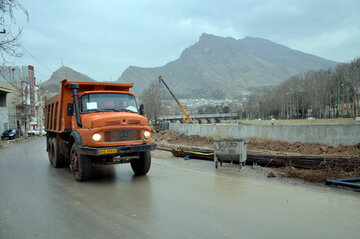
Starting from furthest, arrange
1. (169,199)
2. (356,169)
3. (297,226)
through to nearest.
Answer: (356,169), (169,199), (297,226)

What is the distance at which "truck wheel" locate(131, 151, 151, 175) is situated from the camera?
891 centimetres

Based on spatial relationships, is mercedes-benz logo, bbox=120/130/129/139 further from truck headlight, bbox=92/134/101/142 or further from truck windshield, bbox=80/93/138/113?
truck windshield, bbox=80/93/138/113

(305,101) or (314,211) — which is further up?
(305,101)

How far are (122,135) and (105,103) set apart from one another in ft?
4.62

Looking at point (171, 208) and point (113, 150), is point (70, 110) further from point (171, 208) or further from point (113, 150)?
point (171, 208)

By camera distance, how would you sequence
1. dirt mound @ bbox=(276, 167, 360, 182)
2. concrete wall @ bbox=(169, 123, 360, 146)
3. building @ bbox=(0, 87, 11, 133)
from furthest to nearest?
1. building @ bbox=(0, 87, 11, 133)
2. concrete wall @ bbox=(169, 123, 360, 146)
3. dirt mound @ bbox=(276, 167, 360, 182)

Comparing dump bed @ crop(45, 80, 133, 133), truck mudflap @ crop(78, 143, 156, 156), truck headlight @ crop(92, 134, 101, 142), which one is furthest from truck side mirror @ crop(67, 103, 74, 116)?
truck headlight @ crop(92, 134, 101, 142)

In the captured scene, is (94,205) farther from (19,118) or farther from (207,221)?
(19,118)

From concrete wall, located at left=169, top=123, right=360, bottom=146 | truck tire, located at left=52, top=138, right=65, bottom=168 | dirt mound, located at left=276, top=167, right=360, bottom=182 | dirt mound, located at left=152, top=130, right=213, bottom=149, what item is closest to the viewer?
dirt mound, located at left=276, top=167, right=360, bottom=182

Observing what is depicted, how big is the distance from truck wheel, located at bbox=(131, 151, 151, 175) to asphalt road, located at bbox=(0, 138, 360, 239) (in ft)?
0.92

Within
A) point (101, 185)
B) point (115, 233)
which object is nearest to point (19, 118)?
point (101, 185)

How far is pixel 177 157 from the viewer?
15453 mm

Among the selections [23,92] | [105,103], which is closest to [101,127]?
[105,103]

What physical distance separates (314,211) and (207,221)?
2438 millimetres
